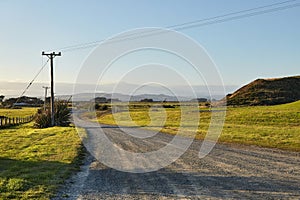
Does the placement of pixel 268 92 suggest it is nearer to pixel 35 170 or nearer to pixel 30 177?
pixel 35 170

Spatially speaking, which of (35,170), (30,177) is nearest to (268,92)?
(35,170)

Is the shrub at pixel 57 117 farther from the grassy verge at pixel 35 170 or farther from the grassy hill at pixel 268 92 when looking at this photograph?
the grassy hill at pixel 268 92

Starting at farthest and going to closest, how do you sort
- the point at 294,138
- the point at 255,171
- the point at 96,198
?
the point at 294,138 → the point at 255,171 → the point at 96,198

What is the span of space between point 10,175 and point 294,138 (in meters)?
18.6

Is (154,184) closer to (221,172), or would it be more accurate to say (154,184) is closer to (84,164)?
(221,172)

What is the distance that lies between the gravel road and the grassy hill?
6263cm

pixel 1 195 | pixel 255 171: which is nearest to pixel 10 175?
pixel 1 195

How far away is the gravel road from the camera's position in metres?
9.45

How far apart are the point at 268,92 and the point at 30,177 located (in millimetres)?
79929

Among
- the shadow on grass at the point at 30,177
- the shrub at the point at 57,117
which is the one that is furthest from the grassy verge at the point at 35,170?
the shrub at the point at 57,117

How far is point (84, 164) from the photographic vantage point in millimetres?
15164

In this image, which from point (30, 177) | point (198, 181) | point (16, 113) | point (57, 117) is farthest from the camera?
point (16, 113)

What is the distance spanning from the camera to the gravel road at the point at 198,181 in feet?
31.0

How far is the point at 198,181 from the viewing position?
11.1 meters
